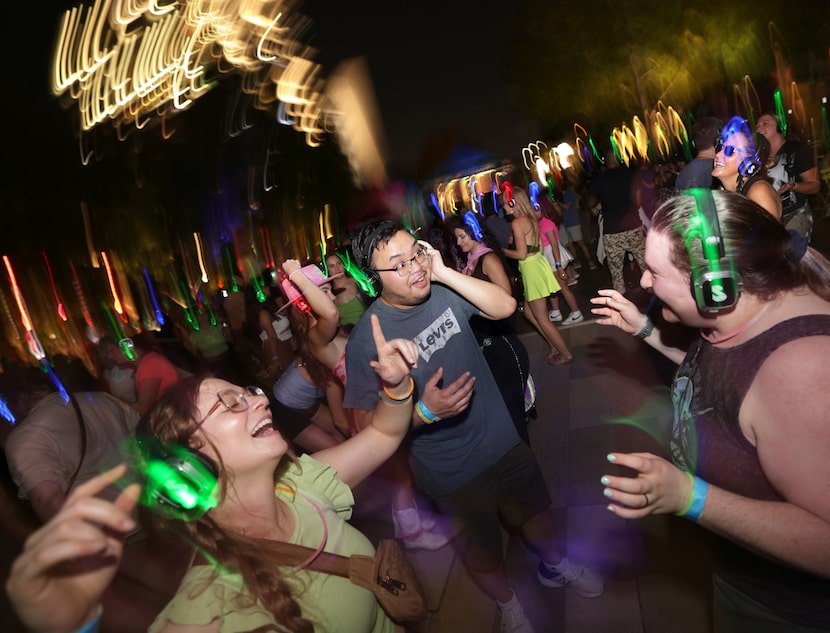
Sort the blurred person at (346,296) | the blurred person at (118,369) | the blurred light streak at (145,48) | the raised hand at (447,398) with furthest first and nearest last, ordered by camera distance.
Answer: the blurred light streak at (145,48)
the blurred person at (118,369)
the blurred person at (346,296)
the raised hand at (447,398)

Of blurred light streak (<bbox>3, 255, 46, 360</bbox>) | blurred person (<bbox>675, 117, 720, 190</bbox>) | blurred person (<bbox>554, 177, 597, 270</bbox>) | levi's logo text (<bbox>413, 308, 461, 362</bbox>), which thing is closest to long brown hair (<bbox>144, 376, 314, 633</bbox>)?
levi's logo text (<bbox>413, 308, 461, 362</bbox>)

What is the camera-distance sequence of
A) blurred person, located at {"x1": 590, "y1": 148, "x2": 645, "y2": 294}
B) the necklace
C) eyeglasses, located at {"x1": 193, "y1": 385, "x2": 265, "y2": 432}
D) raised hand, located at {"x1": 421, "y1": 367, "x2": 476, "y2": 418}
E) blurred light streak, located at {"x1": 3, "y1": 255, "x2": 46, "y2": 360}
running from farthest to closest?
blurred light streak, located at {"x1": 3, "y1": 255, "x2": 46, "y2": 360}
blurred person, located at {"x1": 590, "y1": 148, "x2": 645, "y2": 294}
raised hand, located at {"x1": 421, "y1": 367, "x2": 476, "y2": 418}
eyeglasses, located at {"x1": 193, "y1": 385, "x2": 265, "y2": 432}
the necklace

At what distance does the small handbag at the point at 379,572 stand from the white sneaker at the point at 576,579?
1596 millimetres

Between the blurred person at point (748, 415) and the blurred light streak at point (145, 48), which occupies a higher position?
the blurred light streak at point (145, 48)

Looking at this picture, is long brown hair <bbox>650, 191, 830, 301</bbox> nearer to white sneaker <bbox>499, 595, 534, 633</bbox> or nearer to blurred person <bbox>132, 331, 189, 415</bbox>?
white sneaker <bbox>499, 595, 534, 633</bbox>

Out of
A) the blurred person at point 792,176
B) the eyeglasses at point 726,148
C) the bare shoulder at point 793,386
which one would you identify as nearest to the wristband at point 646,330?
the bare shoulder at point 793,386

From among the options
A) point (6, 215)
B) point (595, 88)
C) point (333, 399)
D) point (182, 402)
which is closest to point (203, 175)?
point (6, 215)

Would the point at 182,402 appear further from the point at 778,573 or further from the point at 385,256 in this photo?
the point at 778,573

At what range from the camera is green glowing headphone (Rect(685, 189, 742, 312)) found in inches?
63.7

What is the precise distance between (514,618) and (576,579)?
0.47 metres

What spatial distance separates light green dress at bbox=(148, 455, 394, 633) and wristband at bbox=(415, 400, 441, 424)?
0.50 m

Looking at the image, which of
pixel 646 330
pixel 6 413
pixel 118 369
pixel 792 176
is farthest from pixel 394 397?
pixel 792 176

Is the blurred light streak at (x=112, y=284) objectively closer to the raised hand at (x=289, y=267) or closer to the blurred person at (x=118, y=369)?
the blurred person at (x=118, y=369)

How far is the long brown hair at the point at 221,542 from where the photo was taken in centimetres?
159
